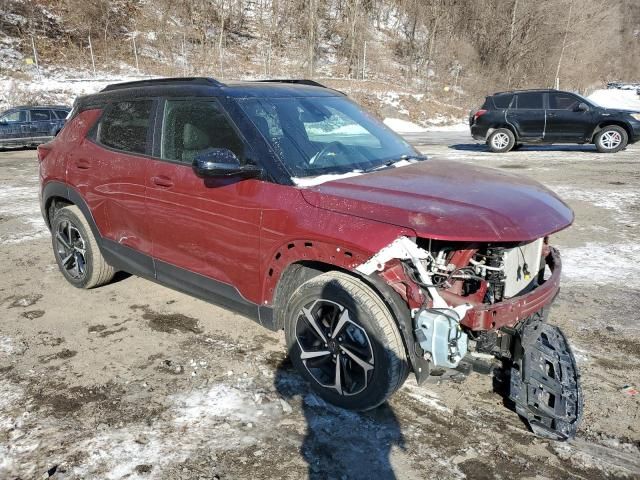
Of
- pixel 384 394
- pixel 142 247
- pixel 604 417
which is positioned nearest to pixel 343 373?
pixel 384 394

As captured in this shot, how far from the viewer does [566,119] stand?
13.7 meters

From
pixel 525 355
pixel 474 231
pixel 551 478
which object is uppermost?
pixel 474 231

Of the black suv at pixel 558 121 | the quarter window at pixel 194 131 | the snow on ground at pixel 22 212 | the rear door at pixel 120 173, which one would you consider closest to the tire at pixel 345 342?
the quarter window at pixel 194 131

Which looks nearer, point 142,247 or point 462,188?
point 462,188

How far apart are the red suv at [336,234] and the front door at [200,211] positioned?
0.01 metres

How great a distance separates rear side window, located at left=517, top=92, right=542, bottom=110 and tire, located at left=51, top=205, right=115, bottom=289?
12.9m

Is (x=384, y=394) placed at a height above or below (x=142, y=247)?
below

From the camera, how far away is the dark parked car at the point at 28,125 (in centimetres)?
1634

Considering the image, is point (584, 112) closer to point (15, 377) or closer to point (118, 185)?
point (118, 185)

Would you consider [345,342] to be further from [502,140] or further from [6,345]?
[502,140]

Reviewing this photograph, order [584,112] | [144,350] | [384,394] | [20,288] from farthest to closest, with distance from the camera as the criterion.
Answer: [584,112]
[20,288]
[144,350]
[384,394]

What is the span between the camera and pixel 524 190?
9.80ft

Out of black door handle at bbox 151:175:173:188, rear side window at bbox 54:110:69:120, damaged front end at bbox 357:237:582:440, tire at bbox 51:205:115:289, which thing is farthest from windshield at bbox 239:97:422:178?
rear side window at bbox 54:110:69:120

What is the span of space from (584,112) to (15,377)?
1458cm
